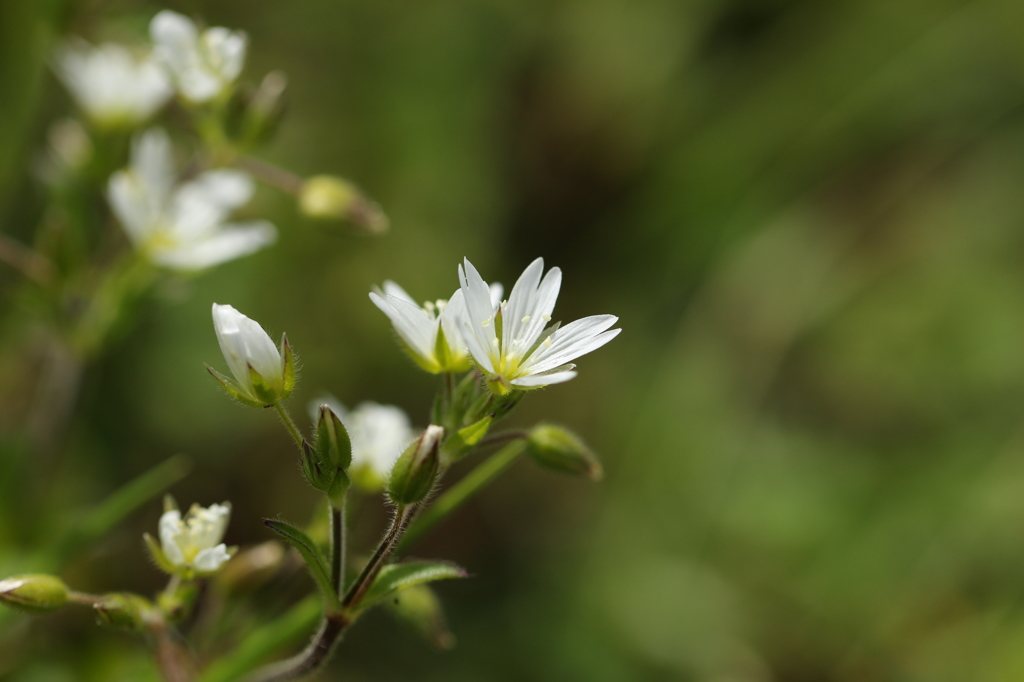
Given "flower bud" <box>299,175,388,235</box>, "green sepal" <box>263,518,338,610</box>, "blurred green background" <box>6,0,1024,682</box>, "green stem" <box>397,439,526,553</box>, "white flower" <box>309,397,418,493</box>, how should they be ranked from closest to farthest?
"green sepal" <box>263,518,338,610</box>
"green stem" <box>397,439,526,553</box>
"white flower" <box>309,397,418,493</box>
"flower bud" <box>299,175,388,235</box>
"blurred green background" <box>6,0,1024,682</box>

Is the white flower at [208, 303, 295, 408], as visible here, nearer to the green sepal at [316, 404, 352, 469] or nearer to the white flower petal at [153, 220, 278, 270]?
the green sepal at [316, 404, 352, 469]

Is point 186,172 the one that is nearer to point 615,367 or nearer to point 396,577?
point 396,577

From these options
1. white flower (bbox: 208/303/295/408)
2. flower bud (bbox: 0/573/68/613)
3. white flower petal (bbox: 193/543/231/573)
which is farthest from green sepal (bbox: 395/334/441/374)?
flower bud (bbox: 0/573/68/613)

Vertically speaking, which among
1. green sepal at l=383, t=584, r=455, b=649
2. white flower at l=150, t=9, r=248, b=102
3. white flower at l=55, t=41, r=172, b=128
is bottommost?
green sepal at l=383, t=584, r=455, b=649

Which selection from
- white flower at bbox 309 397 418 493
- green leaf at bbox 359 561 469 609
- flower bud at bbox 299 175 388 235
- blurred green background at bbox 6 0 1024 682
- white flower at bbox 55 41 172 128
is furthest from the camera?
blurred green background at bbox 6 0 1024 682

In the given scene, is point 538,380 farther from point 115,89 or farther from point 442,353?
point 115,89

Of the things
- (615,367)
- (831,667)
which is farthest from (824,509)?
(615,367)

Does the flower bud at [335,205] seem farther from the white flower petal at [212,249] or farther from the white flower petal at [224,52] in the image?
the white flower petal at [224,52]
